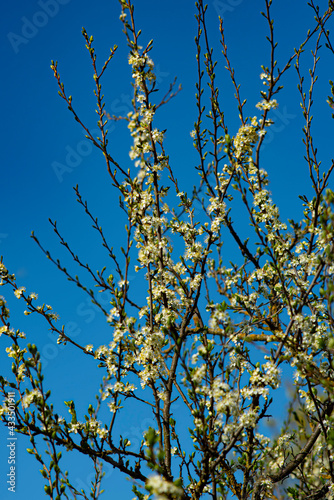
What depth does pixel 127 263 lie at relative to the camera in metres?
3.73

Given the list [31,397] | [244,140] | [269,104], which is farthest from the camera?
[269,104]

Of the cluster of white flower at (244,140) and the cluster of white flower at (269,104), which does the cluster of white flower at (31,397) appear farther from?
the cluster of white flower at (269,104)

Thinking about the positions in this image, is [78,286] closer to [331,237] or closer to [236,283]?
[236,283]

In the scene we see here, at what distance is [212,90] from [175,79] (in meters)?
0.50

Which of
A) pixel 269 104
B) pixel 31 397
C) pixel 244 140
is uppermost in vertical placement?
pixel 269 104

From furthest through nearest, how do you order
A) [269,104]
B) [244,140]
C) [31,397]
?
[269,104] → [244,140] → [31,397]

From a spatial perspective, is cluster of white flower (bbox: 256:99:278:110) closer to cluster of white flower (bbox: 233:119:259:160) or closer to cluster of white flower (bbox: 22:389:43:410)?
cluster of white flower (bbox: 233:119:259:160)

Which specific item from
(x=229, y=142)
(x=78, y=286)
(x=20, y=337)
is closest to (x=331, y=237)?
(x=229, y=142)

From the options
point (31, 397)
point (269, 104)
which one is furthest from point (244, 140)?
point (31, 397)

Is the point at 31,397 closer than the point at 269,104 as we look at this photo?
Yes

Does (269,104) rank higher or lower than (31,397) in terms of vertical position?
higher

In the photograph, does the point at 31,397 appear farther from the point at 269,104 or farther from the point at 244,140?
the point at 269,104

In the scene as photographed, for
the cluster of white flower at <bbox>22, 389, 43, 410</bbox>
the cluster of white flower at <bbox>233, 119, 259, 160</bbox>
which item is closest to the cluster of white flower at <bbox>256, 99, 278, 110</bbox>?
the cluster of white flower at <bbox>233, 119, 259, 160</bbox>

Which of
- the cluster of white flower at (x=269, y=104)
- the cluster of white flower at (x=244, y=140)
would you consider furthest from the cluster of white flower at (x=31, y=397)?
the cluster of white flower at (x=269, y=104)
